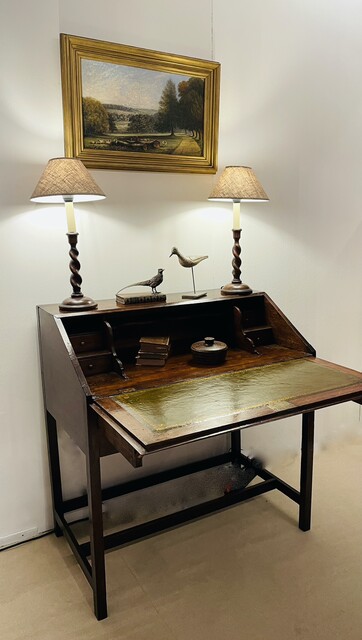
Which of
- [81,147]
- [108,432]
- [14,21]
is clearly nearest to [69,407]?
[108,432]

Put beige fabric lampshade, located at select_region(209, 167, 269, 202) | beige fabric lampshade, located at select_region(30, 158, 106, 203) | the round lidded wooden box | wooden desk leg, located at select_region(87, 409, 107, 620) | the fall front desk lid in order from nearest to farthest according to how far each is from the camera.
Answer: the fall front desk lid
wooden desk leg, located at select_region(87, 409, 107, 620)
beige fabric lampshade, located at select_region(30, 158, 106, 203)
the round lidded wooden box
beige fabric lampshade, located at select_region(209, 167, 269, 202)

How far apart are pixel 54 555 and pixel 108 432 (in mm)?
894

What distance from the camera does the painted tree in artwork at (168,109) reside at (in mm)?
2006

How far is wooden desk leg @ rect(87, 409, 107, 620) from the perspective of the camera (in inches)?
59.2

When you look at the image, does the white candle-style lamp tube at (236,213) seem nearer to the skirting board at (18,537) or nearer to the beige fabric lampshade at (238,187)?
the beige fabric lampshade at (238,187)

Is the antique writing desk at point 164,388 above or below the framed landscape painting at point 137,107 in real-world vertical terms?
below

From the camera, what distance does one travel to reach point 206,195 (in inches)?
86.7

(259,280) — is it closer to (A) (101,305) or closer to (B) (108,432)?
(A) (101,305)

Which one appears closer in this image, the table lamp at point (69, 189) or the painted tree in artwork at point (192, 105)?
the table lamp at point (69, 189)

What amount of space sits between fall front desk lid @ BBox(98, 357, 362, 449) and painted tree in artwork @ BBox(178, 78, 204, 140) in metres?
1.11

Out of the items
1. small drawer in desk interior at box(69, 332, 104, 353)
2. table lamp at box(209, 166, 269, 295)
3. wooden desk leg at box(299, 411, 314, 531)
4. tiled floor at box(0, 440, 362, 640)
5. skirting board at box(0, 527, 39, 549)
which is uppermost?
table lamp at box(209, 166, 269, 295)

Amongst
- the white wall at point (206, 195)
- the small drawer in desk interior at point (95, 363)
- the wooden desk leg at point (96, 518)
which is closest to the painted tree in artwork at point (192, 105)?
the white wall at point (206, 195)

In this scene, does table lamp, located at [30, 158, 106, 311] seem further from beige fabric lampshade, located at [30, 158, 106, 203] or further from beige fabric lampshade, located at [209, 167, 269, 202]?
beige fabric lampshade, located at [209, 167, 269, 202]

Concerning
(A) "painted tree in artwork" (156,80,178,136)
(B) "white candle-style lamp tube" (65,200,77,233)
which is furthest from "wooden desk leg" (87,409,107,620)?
(A) "painted tree in artwork" (156,80,178,136)
